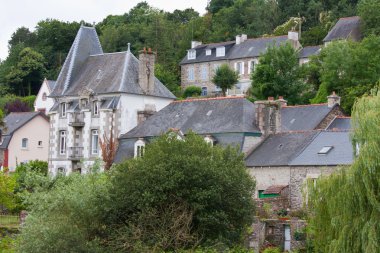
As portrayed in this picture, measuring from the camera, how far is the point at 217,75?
244 ft

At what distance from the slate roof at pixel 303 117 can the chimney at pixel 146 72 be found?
7.74 metres

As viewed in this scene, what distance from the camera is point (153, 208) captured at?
2898cm

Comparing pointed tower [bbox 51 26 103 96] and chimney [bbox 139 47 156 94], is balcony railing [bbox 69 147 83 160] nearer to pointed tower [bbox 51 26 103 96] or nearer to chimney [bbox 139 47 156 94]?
pointed tower [bbox 51 26 103 96]

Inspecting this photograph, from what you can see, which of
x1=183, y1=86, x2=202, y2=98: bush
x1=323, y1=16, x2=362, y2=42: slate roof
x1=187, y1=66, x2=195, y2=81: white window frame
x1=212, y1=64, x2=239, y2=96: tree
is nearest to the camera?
x1=212, y1=64, x2=239, y2=96: tree

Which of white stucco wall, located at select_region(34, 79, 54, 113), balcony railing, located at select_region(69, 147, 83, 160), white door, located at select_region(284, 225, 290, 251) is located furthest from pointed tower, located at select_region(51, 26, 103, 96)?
white stucco wall, located at select_region(34, 79, 54, 113)

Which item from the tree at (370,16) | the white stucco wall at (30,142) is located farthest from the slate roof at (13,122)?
the tree at (370,16)

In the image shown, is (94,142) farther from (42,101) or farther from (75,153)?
(42,101)

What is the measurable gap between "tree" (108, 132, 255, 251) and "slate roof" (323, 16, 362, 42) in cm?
4582

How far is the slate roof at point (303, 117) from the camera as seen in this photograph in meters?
46.5

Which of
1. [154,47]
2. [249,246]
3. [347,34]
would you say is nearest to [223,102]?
[249,246]

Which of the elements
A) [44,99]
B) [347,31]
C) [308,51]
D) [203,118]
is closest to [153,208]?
[203,118]

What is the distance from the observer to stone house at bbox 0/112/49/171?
217 feet

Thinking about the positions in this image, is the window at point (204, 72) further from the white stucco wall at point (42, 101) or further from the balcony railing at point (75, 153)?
the balcony railing at point (75, 153)

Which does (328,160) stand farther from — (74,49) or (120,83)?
(74,49)
